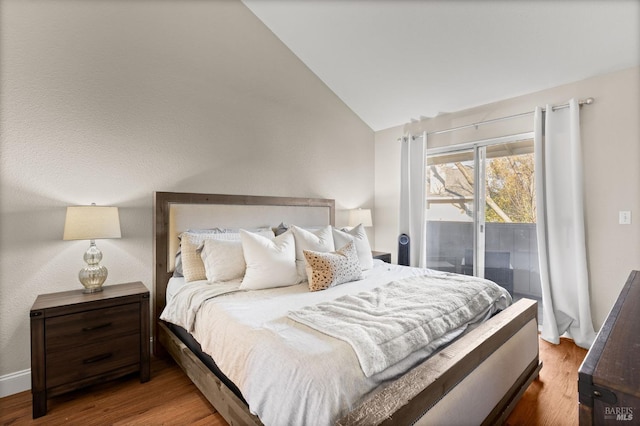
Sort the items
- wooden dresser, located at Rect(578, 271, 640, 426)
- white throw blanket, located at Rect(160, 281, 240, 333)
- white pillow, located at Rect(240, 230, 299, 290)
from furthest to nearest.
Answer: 1. white pillow, located at Rect(240, 230, 299, 290)
2. white throw blanket, located at Rect(160, 281, 240, 333)
3. wooden dresser, located at Rect(578, 271, 640, 426)

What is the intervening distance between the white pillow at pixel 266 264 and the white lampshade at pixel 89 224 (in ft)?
2.86

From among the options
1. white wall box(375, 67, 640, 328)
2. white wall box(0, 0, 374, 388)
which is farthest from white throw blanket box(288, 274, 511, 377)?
white wall box(0, 0, 374, 388)

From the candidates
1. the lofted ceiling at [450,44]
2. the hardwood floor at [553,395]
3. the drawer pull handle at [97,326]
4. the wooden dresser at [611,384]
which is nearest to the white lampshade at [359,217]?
the lofted ceiling at [450,44]

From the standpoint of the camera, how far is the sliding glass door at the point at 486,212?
321cm

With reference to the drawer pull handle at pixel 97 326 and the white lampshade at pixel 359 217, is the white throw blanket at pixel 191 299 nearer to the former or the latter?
the drawer pull handle at pixel 97 326

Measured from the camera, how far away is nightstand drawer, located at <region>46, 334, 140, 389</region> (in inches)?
72.3

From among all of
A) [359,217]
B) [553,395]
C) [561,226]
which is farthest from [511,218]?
[553,395]

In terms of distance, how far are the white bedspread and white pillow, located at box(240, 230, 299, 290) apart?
0.28 m

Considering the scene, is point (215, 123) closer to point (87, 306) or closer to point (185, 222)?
point (185, 222)

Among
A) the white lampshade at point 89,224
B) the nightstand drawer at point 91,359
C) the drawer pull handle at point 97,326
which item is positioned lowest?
the nightstand drawer at point 91,359

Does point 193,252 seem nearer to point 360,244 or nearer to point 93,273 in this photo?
point 93,273

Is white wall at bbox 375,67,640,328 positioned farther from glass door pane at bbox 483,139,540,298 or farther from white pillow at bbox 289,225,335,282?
white pillow at bbox 289,225,335,282

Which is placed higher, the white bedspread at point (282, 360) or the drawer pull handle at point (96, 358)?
the white bedspread at point (282, 360)

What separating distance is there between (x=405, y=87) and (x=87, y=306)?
136 inches
